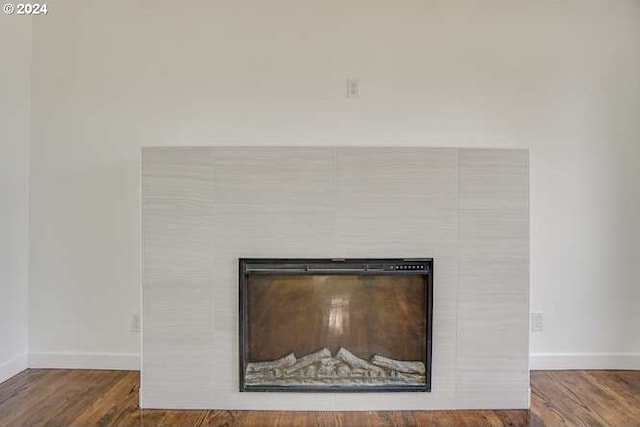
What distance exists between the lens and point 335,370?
2420 mm

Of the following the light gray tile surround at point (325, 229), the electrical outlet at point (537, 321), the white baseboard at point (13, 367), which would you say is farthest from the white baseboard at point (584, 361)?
the white baseboard at point (13, 367)

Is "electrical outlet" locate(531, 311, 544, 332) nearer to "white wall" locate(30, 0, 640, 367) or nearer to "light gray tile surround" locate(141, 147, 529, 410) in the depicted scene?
"white wall" locate(30, 0, 640, 367)

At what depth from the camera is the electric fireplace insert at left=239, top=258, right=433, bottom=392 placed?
94.1 inches

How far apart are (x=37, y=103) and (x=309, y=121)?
5.98ft

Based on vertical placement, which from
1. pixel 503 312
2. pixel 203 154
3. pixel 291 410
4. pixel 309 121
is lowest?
pixel 291 410

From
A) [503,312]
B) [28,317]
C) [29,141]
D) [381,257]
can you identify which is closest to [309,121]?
[381,257]

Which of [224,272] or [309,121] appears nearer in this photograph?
[224,272]

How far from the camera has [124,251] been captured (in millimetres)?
2906

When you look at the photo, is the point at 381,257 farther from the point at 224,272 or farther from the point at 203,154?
the point at 203,154

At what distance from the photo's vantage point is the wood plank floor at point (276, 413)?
225 cm

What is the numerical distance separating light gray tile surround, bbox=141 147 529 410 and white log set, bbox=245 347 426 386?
0.41 feet

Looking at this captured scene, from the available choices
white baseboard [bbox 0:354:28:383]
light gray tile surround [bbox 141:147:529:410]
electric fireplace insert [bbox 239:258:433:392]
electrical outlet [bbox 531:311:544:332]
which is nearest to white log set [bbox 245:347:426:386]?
electric fireplace insert [bbox 239:258:433:392]

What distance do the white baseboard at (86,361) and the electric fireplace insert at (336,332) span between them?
1006 millimetres

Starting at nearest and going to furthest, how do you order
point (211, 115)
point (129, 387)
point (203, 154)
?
point (203, 154), point (129, 387), point (211, 115)
